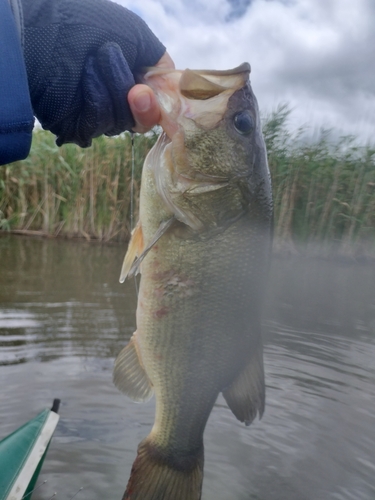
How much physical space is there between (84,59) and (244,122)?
1.91 ft

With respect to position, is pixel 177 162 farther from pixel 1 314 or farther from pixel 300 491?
pixel 1 314

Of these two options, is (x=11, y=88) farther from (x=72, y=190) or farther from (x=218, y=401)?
(x=72, y=190)

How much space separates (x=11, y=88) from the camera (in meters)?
1.26

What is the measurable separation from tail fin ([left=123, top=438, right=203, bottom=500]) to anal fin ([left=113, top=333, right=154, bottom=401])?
19 centimetres

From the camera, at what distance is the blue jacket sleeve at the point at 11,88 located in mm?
1249

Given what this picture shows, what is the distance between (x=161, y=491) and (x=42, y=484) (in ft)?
3.18

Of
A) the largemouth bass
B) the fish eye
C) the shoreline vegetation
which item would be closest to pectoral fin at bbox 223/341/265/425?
the largemouth bass

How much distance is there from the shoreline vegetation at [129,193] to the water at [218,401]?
10.5 ft

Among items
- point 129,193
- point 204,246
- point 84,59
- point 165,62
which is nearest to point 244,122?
point 165,62

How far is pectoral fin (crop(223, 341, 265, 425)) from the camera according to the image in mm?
1908

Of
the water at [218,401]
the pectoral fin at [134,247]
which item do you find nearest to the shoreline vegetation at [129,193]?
the water at [218,401]

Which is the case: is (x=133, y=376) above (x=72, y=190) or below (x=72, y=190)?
below

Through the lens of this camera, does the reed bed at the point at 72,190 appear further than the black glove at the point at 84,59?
Yes

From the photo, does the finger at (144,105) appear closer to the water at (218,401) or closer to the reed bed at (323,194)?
the water at (218,401)
